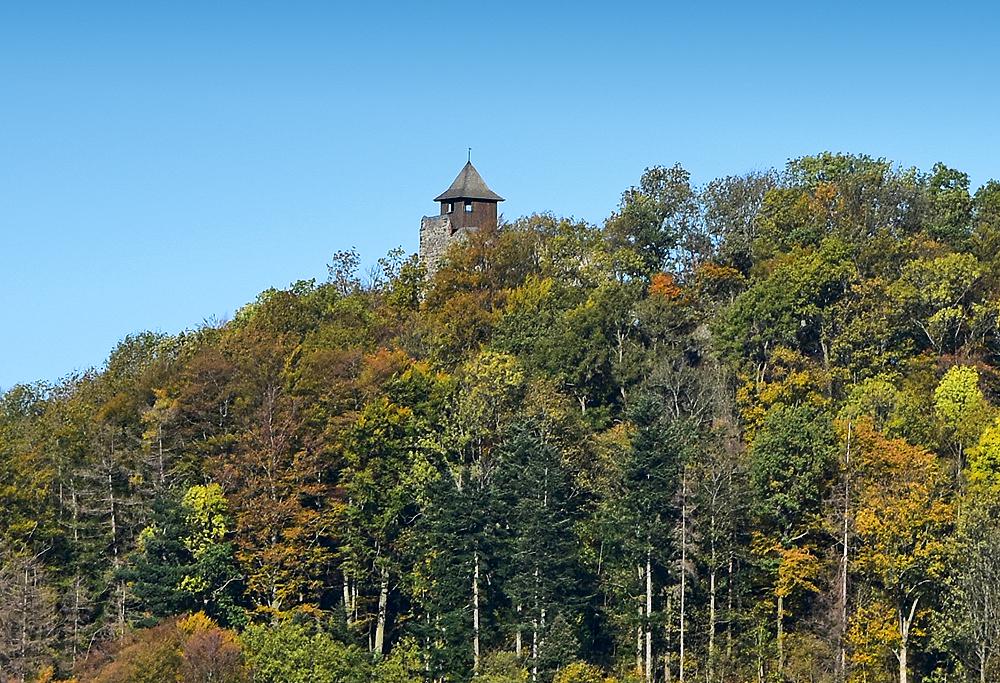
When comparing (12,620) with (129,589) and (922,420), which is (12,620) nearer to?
(129,589)

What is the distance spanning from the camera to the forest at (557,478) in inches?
1964

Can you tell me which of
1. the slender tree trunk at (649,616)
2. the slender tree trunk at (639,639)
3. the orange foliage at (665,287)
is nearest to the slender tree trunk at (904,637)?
the slender tree trunk at (649,616)

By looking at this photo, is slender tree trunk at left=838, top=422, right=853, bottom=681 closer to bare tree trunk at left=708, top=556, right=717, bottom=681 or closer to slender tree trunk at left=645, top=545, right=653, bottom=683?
bare tree trunk at left=708, top=556, right=717, bottom=681

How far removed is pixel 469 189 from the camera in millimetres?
76938

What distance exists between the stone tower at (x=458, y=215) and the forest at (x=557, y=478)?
682 cm

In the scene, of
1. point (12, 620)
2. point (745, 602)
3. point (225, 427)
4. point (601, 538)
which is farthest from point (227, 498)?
point (745, 602)

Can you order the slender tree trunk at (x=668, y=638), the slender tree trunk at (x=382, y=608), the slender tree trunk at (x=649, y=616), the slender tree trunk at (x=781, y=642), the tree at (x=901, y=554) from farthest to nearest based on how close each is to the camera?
the slender tree trunk at (x=382, y=608), the slender tree trunk at (x=668, y=638), the slender tree trunk at (x=649, y=616), the slender tree trunk at (x=781, y=642), the tree at (x=901, y=554)

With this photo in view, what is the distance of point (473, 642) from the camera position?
5138 centimetres

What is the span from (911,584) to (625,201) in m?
26.7

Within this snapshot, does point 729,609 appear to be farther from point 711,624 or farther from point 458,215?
point 458,215

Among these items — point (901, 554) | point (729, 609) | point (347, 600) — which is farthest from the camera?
point (347, 600)

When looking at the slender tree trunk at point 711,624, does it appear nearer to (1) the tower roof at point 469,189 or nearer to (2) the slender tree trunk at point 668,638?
(2) the slender tree trunk at point 668,638

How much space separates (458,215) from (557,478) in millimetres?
26183

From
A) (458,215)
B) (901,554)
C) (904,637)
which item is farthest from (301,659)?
(458,215)
